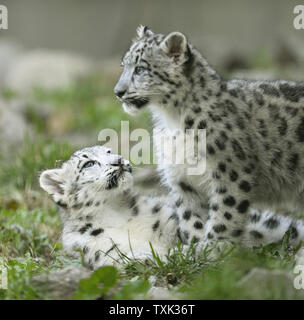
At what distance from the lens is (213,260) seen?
5648 millimetres

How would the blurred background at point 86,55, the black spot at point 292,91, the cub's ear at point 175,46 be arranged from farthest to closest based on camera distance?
the blurred background at point 86,55 → the black spot at point 292,91 → the cub's ear at point 175,46

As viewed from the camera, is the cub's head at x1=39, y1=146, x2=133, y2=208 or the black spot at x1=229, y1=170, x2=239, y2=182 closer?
the black spot at x1=229, y1=170, x2=239, y2=182

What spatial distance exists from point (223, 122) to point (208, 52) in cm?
1486

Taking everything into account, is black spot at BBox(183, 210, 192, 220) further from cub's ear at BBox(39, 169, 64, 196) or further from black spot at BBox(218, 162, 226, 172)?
cub's ear at BBox(39, 169, 64, 196)

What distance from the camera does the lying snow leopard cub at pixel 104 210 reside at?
21.4 feet

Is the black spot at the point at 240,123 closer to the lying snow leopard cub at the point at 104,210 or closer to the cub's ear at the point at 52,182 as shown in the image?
the lying snow leopard cub at the point at 104,210

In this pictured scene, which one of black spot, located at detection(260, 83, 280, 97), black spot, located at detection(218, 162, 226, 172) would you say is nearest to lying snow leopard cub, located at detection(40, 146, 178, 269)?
black spot, located at detection(218, 162, 226, 172)

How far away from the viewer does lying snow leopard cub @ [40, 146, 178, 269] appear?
6.51 metres

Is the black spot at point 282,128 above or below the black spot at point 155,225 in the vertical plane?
above

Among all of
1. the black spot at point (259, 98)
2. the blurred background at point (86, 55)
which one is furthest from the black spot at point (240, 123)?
the blurred background at point (86, 55)

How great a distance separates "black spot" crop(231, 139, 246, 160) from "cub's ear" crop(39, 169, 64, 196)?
84.0 inches

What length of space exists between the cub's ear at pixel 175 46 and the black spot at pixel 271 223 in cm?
219

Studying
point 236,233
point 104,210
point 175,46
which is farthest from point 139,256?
point 175,46
